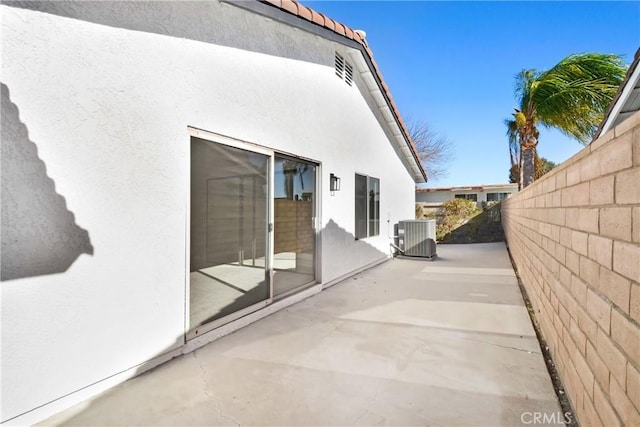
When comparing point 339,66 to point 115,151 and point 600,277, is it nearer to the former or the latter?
point 115,151

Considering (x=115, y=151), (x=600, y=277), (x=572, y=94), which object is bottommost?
(x=600, y=277)

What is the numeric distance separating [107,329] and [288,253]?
2855 mm

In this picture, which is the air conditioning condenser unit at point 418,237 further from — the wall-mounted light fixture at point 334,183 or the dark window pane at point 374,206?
the wall-mounted light fixture at point 334,183

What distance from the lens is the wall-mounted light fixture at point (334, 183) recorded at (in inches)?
251

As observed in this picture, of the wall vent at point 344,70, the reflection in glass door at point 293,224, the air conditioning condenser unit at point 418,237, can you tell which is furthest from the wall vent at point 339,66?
the air conditioning condenser unit at point 418,237

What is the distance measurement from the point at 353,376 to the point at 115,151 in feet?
9.73

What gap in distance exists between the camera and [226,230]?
389 centimetres

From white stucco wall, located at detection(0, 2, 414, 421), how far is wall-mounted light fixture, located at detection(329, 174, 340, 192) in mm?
2334

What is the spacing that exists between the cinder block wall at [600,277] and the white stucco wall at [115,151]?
11.3ft

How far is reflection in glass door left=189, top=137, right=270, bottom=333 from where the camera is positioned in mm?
3531

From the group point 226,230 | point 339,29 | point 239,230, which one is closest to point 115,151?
point 226,230

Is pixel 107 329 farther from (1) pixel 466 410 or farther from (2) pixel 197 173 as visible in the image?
(1) pixel 466 410

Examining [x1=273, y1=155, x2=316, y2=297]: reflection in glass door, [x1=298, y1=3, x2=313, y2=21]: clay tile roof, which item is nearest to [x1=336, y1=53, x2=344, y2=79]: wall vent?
[x1=298, y1=3, x2=313, y2=21]: clay tile roof

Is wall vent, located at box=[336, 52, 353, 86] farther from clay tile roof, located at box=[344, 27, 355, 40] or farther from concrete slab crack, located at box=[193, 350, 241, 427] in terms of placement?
concrete slab crack, located at box=[193, 350, 241, 427]
